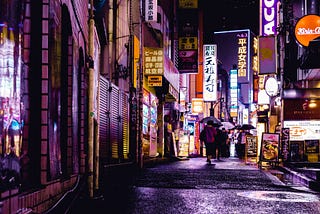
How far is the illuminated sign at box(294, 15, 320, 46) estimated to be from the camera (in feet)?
62.2

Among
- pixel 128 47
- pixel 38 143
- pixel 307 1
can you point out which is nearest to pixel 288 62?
pixel 307 1

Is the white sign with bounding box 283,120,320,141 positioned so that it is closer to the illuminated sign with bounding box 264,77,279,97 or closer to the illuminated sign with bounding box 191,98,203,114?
the illuminated sign with bounding box 264,77,279,97

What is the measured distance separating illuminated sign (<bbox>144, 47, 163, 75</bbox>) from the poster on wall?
551 cm

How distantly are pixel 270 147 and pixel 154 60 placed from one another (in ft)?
20.9

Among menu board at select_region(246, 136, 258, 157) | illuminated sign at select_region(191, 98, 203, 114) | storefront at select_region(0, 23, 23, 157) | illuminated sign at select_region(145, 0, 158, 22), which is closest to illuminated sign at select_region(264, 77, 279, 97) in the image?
menu board at select_region(246, 136, 258, 157)

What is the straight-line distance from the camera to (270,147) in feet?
68.0

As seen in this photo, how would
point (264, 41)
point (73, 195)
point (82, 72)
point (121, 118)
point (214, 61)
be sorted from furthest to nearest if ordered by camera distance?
point (214, 61)
point (264, 41)
point (121, 118)
point (82, 72)
point (73, 195)

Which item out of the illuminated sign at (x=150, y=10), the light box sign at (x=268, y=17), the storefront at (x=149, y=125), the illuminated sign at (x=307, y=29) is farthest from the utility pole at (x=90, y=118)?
the light box sign at (x=268, y=17)

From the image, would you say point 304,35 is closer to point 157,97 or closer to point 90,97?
point 157,97

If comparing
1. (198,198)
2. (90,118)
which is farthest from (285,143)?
(90,118)

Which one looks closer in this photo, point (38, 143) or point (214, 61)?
point (38, 143)

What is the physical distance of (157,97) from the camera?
29.2m

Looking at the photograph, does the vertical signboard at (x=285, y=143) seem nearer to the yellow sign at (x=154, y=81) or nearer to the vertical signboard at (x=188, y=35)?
the yellow sign at (x=154, y=81)

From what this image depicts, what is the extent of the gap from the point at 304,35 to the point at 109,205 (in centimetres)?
1352
